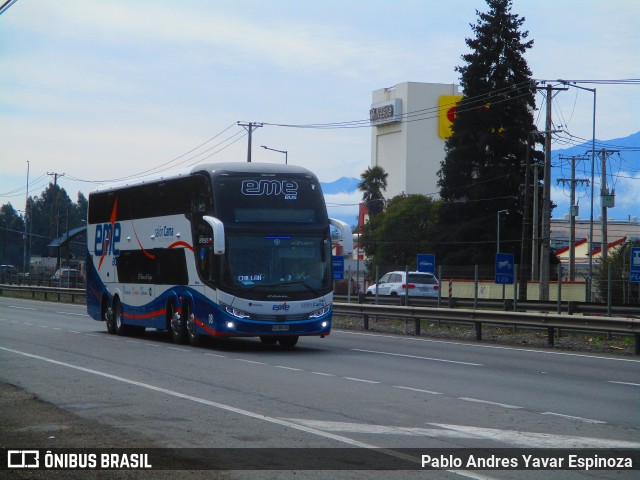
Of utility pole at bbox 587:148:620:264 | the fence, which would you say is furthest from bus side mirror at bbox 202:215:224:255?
utility pole at bbox 587:148:620:264

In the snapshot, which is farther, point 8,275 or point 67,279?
point 8,275

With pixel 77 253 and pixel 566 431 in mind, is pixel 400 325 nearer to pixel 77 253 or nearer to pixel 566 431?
pixel 566 431

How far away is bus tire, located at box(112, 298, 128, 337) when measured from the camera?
2748cm

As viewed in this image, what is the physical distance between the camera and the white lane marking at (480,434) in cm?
981

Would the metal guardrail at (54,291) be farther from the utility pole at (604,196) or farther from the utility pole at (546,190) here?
the utility pole at (604,196)

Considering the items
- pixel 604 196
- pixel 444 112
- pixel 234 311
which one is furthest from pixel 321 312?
pixel 444 112

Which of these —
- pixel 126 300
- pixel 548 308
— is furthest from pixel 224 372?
pixel 548 308

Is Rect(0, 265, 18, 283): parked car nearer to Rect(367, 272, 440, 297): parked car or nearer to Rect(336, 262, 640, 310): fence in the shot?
Rect(367, 272, 440, 297): parked car

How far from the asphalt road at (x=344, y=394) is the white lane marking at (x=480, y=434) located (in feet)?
0.06

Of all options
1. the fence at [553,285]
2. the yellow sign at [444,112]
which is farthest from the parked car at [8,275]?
the yellow sign at [444,112]

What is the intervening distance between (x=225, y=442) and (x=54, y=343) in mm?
14555

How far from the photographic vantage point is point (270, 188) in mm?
21719

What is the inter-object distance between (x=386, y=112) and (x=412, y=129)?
13.4 ft

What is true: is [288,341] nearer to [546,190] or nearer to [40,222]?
[546,190]
